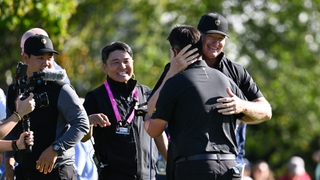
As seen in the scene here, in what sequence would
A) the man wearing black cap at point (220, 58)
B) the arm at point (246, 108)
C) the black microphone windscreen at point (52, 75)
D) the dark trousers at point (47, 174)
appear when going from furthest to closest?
the man wearing black cap at point (220, 58), the dark trousers at point (47, 174), the black microphone windscreen at point (52, 75), the arm at point (246, 108)

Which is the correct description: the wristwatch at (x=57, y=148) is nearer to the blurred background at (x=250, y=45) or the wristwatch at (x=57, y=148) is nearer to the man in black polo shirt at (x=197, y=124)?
the man in black polo shirt at (x=197, y=124)

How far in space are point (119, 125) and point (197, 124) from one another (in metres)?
1.59

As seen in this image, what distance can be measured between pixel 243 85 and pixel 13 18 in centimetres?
620

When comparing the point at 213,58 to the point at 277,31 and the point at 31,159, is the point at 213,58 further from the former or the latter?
the point at 277,31

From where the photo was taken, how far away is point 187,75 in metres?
3.87

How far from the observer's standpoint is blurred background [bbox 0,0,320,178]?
14.9 m

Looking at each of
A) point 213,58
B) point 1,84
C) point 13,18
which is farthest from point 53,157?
point 1,84

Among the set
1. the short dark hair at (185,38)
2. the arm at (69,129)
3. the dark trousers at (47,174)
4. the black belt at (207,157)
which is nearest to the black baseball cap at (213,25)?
the short dark hair at (185,38)

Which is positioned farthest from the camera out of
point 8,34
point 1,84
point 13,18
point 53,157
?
point 1,84

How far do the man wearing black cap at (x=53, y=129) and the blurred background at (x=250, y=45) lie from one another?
357 inches

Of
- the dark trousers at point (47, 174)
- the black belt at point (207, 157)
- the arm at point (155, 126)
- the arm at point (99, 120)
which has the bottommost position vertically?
the dark trousers at point (47, 174)

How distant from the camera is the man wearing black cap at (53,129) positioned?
13.8 feet

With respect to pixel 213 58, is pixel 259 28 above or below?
above

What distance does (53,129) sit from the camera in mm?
4398
